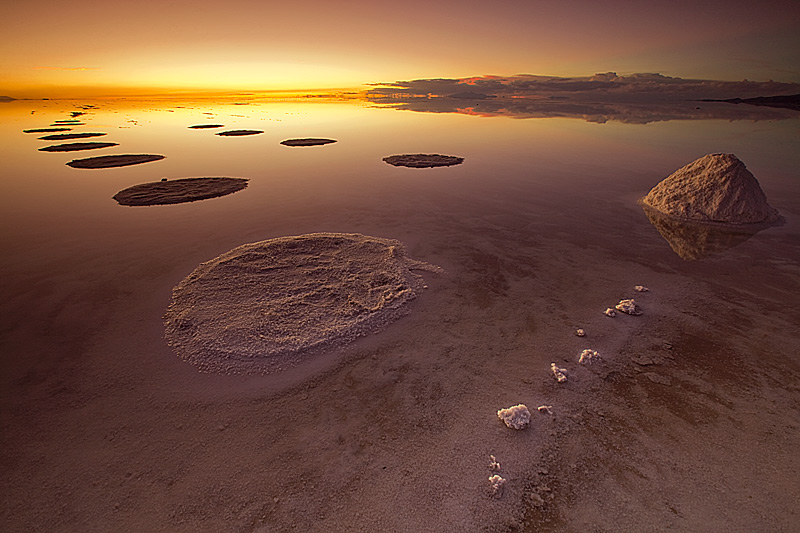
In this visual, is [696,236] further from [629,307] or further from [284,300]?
[284,300]

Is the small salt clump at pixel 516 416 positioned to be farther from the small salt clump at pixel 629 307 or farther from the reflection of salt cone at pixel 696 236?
the reflection of salt cone at pixel 696 236

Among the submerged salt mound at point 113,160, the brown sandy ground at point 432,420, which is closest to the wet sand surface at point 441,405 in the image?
the brown sandy ground at point 432,420

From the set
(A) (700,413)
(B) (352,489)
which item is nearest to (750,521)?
(A) (700,413)

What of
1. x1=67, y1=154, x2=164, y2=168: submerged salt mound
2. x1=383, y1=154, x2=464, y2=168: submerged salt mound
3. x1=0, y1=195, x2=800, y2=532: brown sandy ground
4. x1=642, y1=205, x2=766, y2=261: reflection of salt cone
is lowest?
x1=0, y1=195, x2=800, y2=532: brown sandy ground

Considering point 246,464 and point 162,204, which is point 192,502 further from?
point 162,204

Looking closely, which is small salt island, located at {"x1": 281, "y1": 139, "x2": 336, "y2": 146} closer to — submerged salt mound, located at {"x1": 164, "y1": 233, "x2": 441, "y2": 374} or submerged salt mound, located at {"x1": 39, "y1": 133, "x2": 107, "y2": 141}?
submerged salt mound, located at {"x1": 39, "y1": 133, "x2": 107, "y2": 141}

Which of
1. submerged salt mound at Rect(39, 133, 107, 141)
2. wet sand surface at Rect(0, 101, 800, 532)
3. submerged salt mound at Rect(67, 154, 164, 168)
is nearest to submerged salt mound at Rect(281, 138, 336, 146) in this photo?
submerged salt mound at Rect(67, 154, 164, 168)
